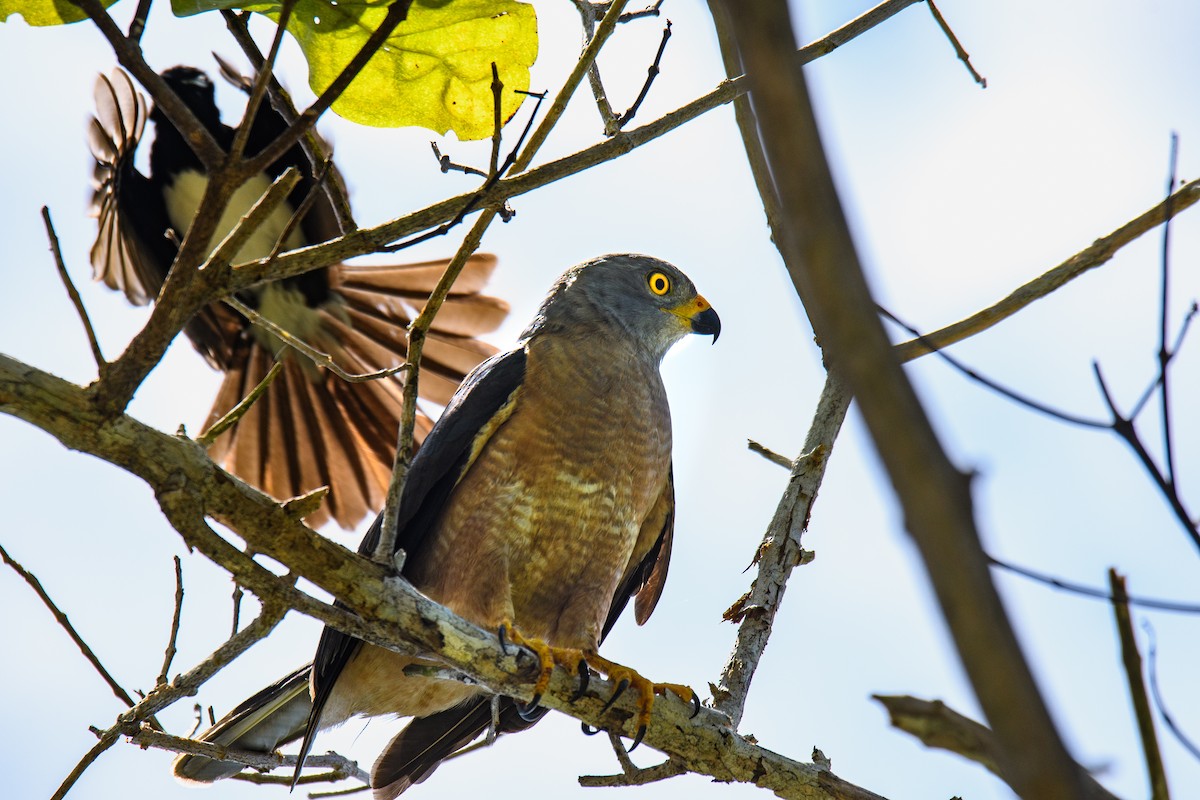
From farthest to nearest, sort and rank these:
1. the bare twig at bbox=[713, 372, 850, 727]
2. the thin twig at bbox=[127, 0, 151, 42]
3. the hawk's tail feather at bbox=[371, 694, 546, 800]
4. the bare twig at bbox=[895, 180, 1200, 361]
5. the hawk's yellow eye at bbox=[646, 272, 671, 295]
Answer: the hawk's yellow eye at bbox=[646, 272, 671, 295], the hawk's tail feather at bbox=[371, 694, 546, 800], the bare twig at bbox=[713, 372, 850, 727], the bare twig at bbox=[895, 180, 1200, 361], the thin twig at bbox=[127, 0, 151, 42]

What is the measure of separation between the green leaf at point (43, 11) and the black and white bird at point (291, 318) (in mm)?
3790

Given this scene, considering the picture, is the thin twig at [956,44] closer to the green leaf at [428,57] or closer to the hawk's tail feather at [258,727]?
the green leaf at [428,57]

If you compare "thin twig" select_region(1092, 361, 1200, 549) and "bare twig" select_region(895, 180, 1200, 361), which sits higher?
"bare twig" select_region(895, 180, 1200, 361)

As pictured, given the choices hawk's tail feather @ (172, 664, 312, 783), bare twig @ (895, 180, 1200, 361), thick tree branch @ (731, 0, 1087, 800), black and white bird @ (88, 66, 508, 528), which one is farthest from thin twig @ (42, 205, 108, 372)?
black and white bird @ (88, 66, 508, 528)

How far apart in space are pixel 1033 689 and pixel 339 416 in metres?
6.06

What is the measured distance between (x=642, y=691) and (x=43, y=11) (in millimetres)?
2710

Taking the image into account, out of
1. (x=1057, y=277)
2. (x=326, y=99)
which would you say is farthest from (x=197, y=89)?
(x=1057, y=277)

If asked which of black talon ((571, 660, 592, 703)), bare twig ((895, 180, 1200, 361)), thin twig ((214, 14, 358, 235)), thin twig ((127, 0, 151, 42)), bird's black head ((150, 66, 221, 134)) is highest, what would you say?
bird's black head ((150, 66, 221, 134))

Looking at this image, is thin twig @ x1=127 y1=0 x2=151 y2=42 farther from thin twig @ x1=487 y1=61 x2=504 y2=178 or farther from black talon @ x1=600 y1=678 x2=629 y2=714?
black talon @ x1=600 y1=678 x2=629 y2=714

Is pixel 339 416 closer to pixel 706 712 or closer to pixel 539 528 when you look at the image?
pixel 539 528

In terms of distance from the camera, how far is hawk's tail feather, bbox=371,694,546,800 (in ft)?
15.7

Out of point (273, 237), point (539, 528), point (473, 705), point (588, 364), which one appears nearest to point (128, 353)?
point (539, 528)

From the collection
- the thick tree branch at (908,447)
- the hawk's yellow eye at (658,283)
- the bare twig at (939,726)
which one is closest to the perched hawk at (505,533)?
the hawk's yellow eye at (658,283)

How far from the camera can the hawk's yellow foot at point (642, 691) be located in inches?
148
